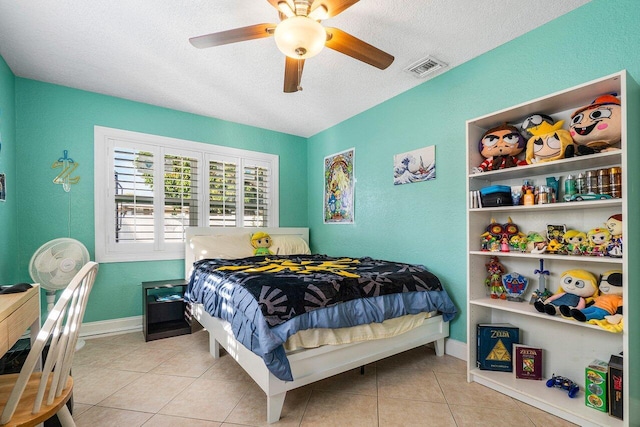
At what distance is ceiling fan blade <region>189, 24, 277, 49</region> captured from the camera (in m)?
1.63

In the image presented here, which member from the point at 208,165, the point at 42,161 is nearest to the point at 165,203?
the point at 208,165

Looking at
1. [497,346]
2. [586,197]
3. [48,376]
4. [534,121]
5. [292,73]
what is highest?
[292,73]

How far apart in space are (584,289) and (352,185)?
94.1 inches

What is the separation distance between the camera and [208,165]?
Result: 3.74m

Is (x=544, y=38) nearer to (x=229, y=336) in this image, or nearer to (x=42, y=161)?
(x=229, y=336)

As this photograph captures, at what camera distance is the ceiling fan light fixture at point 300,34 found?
1467 mm

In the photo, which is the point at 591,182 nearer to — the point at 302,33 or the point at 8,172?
the point at 302,33

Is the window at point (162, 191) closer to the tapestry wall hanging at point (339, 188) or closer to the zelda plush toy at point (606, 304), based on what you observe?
the tapestry wall hanging at point (339, 188)

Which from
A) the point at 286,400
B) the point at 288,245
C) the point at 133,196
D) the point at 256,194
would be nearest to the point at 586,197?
the point at 286,400

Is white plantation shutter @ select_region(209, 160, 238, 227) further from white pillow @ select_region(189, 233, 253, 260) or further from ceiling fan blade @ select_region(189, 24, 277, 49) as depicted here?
ceiling fan blade @ select_region(189, 24, 277, 49)

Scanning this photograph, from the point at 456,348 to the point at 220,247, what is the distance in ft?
8.34

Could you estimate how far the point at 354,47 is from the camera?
1.75m

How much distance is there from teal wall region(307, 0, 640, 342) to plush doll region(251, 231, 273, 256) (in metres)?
0.86

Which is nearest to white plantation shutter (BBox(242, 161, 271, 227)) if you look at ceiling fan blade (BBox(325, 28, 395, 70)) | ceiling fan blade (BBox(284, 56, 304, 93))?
ceiling fan blade (BBox(284, 56, 304, 93))
